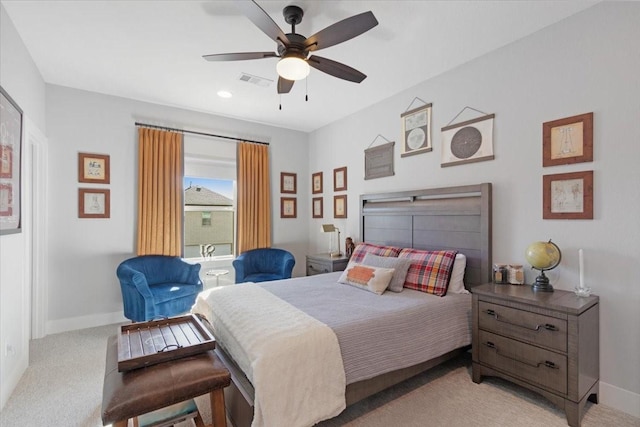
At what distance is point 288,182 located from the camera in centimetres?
527

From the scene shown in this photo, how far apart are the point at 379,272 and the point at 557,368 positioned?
138cm

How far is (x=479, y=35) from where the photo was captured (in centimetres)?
258

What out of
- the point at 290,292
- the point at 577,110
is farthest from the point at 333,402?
the point at 577,110

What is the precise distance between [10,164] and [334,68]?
102 inches

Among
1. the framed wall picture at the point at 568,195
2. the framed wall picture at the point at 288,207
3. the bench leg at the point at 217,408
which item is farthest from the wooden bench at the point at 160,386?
the framed wall picture at the point at 288,207

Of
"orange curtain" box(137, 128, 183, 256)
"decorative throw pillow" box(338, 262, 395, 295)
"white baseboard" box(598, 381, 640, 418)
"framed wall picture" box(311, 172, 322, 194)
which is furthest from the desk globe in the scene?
"orange curtain" box(137, 128, 183, 256)

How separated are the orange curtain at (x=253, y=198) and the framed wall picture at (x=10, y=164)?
8.33 ft

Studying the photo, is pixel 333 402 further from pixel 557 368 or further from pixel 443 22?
pixel 443 22

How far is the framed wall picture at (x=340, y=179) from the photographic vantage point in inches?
183

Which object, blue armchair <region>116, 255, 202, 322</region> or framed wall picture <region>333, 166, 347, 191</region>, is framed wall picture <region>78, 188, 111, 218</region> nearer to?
blue armchair <region>116, 255, 202, 322</region>

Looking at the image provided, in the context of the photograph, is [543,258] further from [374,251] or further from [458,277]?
[374,251]

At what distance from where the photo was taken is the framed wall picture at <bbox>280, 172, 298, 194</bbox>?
5207mm

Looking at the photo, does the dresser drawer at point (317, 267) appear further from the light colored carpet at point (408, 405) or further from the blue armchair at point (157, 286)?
the light colored carpet at point (408, 405)

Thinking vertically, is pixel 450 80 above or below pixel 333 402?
above
